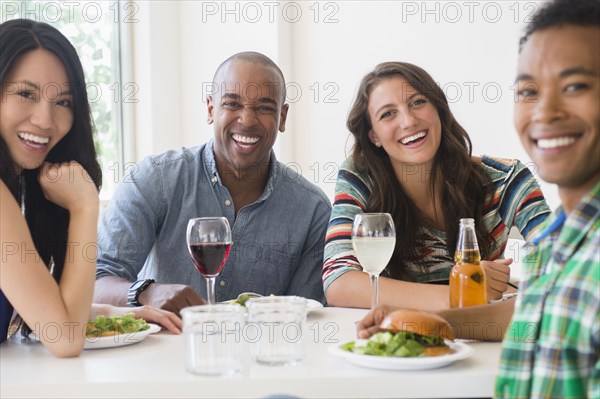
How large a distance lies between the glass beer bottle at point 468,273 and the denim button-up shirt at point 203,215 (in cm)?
103

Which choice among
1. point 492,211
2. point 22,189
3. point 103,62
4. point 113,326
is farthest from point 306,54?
point 113,326

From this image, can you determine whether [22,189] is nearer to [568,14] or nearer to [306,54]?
[568,14]

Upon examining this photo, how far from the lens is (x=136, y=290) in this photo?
2223 mm

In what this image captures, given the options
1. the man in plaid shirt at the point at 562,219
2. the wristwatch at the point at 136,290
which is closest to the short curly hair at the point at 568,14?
the man in plaid shirt at the point at 562,219

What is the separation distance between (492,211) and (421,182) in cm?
25

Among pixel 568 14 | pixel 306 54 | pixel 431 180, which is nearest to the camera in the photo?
pixel 568 14

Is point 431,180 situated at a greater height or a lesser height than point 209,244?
greater

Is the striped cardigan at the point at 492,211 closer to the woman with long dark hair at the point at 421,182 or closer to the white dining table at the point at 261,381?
the woman with long dark hair at the point at 421,182

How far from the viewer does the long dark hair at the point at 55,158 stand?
1.89 meters

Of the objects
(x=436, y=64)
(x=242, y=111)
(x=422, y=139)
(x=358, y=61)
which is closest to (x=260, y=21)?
(x=358, y=61)

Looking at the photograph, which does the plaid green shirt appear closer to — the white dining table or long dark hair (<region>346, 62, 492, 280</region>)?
the white dining table

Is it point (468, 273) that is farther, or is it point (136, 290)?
point (136, 290)

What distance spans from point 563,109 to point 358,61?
4109mm

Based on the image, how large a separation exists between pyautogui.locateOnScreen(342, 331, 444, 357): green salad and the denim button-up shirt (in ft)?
4.26
